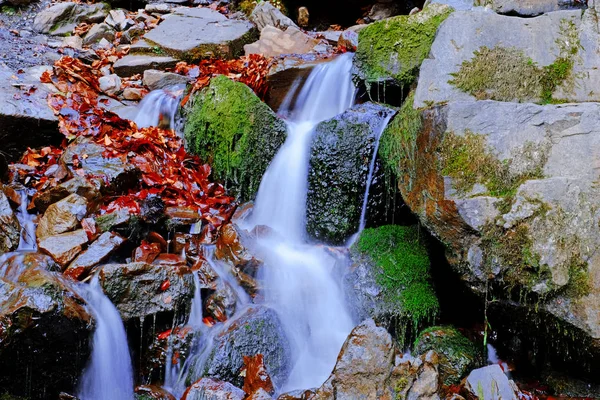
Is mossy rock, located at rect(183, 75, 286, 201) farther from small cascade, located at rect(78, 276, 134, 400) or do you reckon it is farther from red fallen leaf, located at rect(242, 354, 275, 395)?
red fallen leaf, located at rect(242, 354, 275, 395)

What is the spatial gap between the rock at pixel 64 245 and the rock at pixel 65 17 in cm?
667

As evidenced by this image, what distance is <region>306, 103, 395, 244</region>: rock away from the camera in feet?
17.8

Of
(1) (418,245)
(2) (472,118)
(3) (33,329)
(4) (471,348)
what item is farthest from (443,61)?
(3) (33,329)

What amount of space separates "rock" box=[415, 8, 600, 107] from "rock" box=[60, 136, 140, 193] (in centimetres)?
338

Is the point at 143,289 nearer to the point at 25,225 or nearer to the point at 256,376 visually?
the point at 256,376

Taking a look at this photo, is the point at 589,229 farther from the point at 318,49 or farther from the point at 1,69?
the point at 1,69

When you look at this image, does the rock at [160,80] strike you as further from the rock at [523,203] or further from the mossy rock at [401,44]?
the rock at [523,203]

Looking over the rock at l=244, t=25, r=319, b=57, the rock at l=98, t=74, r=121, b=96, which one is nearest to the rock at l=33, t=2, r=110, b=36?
the rock at l=98, t=74, r=121, b=96

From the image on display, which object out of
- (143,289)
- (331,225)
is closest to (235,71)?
(331,225)

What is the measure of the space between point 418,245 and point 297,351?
5.34 feet

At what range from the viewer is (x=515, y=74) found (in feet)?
14.5

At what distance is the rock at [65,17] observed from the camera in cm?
982

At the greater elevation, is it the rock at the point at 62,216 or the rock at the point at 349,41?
the rock at the point at 349,41

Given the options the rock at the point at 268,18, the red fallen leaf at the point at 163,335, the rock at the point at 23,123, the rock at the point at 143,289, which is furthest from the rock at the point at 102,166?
the rock at the point at 268,18
